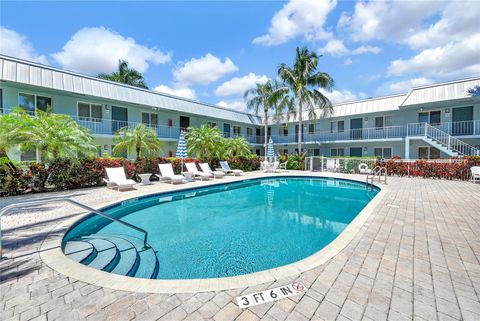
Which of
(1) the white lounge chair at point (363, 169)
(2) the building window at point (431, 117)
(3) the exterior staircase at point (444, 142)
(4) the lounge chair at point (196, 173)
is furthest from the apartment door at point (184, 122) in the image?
(2) the building window at point (431, 117)

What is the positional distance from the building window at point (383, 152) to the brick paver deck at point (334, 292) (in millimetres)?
20425

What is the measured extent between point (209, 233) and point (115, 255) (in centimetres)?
231

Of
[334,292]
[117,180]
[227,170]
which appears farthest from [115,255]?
[227,170]

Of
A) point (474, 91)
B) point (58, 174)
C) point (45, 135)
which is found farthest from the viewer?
point (474, 91)

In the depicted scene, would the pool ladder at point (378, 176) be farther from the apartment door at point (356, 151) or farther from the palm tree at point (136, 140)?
the palm tree at point (136, 140)

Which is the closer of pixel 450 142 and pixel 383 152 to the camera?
pixel 450 142

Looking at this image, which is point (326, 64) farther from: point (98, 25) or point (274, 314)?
point (274, 314)

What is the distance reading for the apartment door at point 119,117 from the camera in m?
17.0

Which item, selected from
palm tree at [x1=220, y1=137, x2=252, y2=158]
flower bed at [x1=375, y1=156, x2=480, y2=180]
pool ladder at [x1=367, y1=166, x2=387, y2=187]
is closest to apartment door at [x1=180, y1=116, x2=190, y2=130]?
palm tree at [x1=220, y1=137, x2=252, y2=158]

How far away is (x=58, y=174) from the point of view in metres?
10.1

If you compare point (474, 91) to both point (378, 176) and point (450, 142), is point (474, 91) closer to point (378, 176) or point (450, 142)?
point (450, 142)

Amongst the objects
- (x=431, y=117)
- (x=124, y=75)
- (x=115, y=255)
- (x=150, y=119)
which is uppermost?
(x=124, y=75)

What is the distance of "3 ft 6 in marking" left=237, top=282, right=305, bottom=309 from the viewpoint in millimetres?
2469

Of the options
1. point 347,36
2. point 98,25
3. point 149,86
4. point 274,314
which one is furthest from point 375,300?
point 149,86
